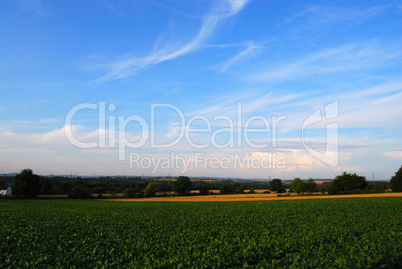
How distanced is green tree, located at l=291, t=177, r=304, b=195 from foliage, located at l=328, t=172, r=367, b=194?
18.5 metres

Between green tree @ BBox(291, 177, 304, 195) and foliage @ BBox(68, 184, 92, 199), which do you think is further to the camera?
green tree @ BBox(291, 177, 304, 195)

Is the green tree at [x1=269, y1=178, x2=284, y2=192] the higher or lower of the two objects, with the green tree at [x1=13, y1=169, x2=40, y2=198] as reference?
lower

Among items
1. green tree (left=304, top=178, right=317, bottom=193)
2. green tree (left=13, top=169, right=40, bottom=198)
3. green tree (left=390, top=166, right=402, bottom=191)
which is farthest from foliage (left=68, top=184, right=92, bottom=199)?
green tree (left=390, top=166, right=402, bottom=191)

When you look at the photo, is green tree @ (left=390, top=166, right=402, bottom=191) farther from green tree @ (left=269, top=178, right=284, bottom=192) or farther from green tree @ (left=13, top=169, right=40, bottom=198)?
green tree @ (left=13, top=169, right=40, bottom=198)

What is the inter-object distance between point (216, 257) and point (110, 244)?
6.61m

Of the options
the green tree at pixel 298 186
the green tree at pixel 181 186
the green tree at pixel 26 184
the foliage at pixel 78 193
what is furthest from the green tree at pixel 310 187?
the green tree at pixel 26 184

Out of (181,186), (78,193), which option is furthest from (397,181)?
(78,193)

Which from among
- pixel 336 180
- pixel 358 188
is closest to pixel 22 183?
pixel 336 180

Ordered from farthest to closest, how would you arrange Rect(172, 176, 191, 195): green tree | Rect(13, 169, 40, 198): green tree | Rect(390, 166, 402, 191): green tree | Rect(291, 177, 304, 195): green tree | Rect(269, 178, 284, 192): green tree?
Rect(269, 178, 284, 192): green tree, Rect(291, 177, 304, 195): green tree, Rect(172, 176, 191, 195): green tree, Rect(390, 166, 402, 191): green tree, Rect(13, 169, 40, 198): green tree

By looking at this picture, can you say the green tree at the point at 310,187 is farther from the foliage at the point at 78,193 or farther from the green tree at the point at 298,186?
the foliage at the point at 78,193

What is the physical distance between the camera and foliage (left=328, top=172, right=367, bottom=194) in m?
83.5

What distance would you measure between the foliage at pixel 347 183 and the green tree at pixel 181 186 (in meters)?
43.7

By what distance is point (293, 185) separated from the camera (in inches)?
4181

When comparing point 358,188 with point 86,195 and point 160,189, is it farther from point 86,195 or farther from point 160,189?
point 86,195
